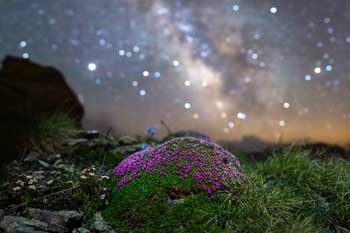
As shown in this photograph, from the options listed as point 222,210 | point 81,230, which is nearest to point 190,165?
point 222,210

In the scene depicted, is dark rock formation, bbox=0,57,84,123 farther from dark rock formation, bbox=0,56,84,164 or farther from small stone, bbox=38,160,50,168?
small stone, bbox=38,160,50,168

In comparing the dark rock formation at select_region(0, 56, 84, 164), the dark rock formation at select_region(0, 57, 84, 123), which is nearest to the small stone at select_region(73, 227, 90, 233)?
the dark rock formation at select_region(0, 56, 84, 164)

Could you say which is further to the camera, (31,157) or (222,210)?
(31,157)

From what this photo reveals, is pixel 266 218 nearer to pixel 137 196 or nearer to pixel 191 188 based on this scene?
pixel 191 188

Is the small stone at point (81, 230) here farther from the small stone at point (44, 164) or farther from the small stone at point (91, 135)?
the small stone at point (91, 135)

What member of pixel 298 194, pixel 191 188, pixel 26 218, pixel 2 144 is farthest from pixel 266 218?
pixel 2 144

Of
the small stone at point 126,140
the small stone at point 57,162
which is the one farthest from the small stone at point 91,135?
the small stone at point 57,162

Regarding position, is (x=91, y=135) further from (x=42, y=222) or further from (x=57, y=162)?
(x=42, y=222)
